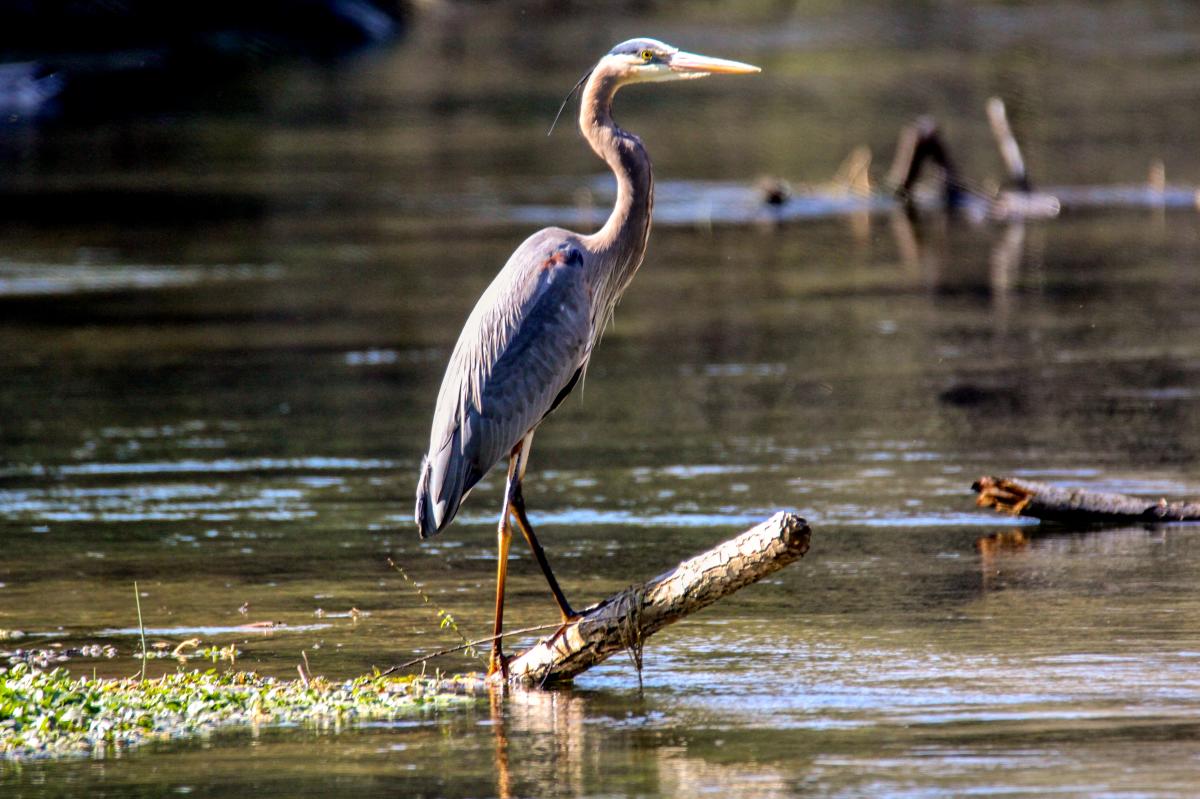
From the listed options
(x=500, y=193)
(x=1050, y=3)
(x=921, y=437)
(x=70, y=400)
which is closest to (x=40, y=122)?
(x=500, y=193)

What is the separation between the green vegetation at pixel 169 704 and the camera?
668cm

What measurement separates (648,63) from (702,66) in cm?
22

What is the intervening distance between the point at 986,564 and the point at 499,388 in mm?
2476

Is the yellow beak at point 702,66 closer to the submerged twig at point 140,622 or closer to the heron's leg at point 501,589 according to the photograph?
the heron's leg at point 501,589

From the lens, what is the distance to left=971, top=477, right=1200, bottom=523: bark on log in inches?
370


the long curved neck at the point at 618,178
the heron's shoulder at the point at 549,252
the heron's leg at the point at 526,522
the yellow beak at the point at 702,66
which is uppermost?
the yellow beak at the point at 702,66

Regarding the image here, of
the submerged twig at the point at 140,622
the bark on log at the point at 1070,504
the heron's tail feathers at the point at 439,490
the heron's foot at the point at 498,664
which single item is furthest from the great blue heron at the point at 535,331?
the bark on log at the point at 1070,504

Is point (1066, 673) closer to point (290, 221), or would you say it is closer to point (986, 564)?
point (986, 564)

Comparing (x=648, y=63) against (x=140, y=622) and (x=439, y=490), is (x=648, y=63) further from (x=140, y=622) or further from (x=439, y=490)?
(x=140, y=622)

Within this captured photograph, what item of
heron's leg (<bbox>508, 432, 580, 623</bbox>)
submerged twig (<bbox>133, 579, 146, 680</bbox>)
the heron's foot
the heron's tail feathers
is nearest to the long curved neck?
heron's leg (<bbox>508, 432, 580, 623</bbox>)

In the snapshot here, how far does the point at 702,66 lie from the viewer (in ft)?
26.2

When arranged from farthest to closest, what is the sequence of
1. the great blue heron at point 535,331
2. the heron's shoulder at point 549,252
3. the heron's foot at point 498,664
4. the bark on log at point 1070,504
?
the bark on log at point 1070,504 → the heron's shoulder at point 549,252 → the great blue heron at point 535,331 → the heron's foot at point 498,664

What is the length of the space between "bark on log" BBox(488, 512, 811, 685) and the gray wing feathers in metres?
0.76

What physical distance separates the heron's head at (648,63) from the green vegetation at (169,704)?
2.50 metres
